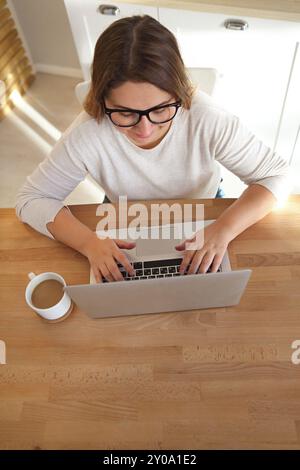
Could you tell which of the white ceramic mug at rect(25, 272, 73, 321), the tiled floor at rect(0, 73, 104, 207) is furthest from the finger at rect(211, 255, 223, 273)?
the tiled floor at rect(0, 73, 104, 207)

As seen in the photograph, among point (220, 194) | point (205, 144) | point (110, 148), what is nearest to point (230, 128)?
point (205, 144)

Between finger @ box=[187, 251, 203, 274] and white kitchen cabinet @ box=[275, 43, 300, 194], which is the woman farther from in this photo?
white kitchen cabinet @ box=[275, 43, 300, 194]

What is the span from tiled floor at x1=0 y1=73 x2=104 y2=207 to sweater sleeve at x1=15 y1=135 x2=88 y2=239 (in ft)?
3.48

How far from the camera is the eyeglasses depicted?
30.9 inches

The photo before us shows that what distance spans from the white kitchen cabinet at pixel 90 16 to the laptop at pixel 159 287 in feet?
3.31

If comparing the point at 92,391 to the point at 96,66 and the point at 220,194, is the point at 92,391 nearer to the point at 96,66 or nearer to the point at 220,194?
the point at 96,66

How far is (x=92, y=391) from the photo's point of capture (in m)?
0.71

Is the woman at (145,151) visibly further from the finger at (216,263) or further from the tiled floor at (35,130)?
the tiled floor at (35,130)

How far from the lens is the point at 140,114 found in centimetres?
78

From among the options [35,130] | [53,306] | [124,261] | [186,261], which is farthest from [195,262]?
[35,130]

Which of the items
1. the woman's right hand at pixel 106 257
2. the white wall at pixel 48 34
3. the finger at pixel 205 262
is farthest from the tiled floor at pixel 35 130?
the finger at pixel 205 262

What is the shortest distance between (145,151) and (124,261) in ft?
1.02

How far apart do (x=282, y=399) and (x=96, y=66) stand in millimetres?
755
